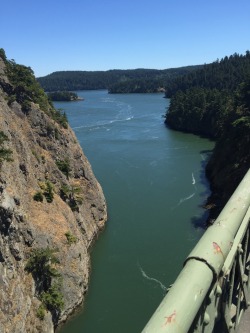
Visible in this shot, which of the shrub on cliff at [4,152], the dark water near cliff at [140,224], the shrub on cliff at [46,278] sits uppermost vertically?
the shrub on cliff at [4,152]

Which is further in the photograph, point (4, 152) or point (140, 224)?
point (140, 224)

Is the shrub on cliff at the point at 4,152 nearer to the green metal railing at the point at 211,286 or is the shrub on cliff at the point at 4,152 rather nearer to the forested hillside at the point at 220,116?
the green metal railing at the point at 211,286

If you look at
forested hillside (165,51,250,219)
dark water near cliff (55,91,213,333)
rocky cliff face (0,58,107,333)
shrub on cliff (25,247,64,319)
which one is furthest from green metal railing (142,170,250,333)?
forested hillside (165,51,250,219)

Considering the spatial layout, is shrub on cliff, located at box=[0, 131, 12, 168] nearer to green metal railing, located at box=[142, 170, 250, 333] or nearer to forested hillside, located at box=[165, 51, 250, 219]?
green metal railing, located at box=[142, 170, 250, 333]

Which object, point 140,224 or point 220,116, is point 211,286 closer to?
point 140,224

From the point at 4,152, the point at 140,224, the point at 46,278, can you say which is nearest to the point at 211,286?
the point at 46,278

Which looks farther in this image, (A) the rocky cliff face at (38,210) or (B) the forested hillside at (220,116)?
(B) the forested hillside at (220,116)

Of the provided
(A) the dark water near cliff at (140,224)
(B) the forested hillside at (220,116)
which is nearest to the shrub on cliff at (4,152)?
(A) the dark water near cliff at (140,224)
